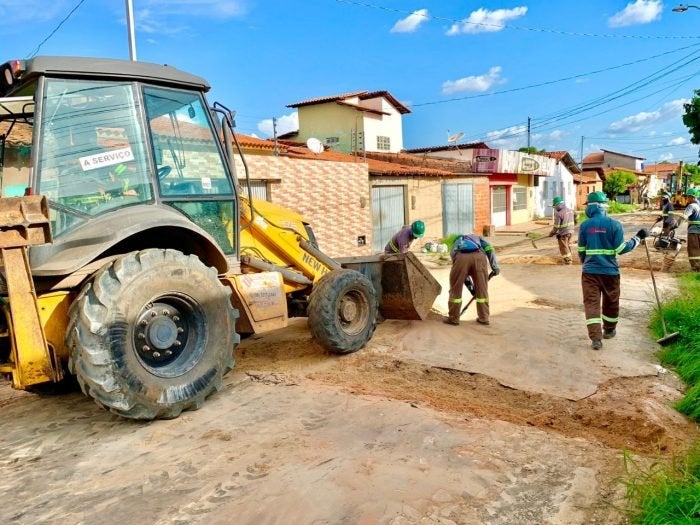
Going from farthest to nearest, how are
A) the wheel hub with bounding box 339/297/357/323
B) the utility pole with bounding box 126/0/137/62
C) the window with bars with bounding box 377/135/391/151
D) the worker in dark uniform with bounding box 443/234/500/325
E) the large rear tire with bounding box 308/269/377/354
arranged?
the window with bars with bounding box 377/135/391/151
the utility pole with bounding box 126/0/137/62
the worker in dark uniform with bounding box 443/234/500/325
the wheel hub with bounding box 339/297/357/323
the large rear tire with bounding box 308/269/377/354

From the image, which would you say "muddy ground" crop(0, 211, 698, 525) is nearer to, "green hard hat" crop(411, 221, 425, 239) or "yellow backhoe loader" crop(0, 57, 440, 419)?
"yellow backhoe loader" crop(0, 57, 440, 419)

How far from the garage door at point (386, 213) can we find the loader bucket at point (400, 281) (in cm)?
970

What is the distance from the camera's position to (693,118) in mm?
22922

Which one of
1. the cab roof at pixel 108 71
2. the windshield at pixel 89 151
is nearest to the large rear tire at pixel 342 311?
the windshield at pixel 89 151

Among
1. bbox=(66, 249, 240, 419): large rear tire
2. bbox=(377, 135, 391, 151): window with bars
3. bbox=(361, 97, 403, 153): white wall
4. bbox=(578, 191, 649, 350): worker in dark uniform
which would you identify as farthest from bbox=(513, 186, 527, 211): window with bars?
bbox=(66, 249, 240, 419): large rear tire

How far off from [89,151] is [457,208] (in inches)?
735

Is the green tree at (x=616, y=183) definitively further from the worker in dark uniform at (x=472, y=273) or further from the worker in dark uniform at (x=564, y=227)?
the worker in dark uniform at (x=472, y=273)

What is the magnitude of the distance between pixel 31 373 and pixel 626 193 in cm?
5677

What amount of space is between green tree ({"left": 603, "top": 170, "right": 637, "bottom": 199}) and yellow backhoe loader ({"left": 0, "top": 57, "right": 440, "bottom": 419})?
48.4m

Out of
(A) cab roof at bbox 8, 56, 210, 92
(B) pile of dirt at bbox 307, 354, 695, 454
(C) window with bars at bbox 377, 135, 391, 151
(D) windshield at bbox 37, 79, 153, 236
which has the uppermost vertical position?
(C) window with bars at bbox 377, 135, 391, 151

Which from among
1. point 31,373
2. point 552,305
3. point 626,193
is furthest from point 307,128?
point 626,193

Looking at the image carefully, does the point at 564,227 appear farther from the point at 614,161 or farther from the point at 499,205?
the point at 614,161

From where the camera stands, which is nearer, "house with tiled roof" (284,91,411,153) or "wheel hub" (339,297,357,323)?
"wheel hub" (339,297,357,323)

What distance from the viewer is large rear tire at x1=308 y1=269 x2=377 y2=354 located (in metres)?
5.19
